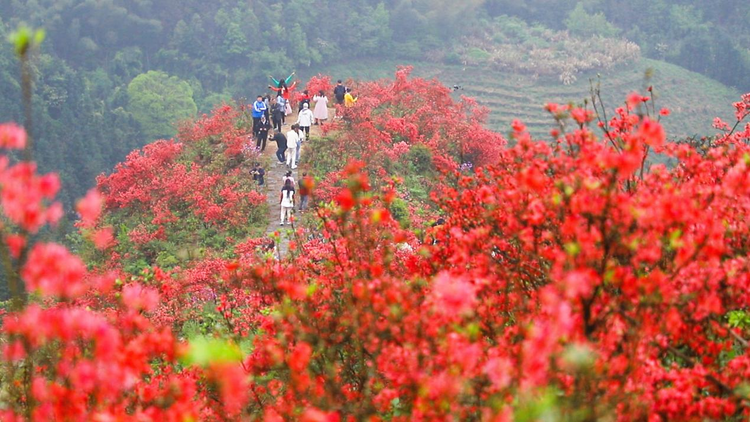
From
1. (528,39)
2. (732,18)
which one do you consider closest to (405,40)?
(528,39)

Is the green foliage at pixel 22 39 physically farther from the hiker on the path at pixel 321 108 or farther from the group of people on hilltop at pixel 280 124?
the hiker on the path at pixel 321 108

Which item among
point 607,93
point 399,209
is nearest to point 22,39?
point 399,209

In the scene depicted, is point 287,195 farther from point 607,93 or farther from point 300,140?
point 607,93

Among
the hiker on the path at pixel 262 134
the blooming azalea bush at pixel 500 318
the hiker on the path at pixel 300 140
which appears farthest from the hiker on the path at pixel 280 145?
the blooming azalea bush at pixel 500 318

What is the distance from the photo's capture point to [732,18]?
54812 mm

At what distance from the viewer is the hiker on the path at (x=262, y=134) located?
17.6m

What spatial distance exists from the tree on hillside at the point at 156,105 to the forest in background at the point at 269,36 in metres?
0.08

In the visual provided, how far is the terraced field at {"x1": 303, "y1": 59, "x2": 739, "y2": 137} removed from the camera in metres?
42.2

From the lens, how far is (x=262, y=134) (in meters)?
17.9

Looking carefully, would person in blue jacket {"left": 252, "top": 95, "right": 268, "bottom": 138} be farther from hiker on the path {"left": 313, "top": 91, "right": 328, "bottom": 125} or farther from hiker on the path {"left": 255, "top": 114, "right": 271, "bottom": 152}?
hiker on the path {"left": 313, "top": 91, "right": 328, "bottom": 125}

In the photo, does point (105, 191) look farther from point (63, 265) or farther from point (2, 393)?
point (63, 265)

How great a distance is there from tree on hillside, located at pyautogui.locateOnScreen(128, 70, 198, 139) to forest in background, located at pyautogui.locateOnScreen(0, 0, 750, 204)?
77 mm

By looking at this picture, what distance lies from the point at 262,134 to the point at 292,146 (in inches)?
66.4

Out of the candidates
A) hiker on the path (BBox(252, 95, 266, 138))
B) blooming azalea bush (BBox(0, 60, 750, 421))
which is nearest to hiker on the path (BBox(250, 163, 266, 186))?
hiker on the path (BBox(252, 95, 266, 138))
